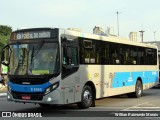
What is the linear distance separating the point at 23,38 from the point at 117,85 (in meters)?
5.80

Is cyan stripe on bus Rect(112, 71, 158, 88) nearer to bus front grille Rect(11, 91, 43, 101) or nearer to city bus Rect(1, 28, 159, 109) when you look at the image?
city bus Rect(1, 28, 159, 109)

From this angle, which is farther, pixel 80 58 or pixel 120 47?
pixel 120 47

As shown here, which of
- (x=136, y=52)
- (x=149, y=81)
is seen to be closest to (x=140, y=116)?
(x=136, y=52)

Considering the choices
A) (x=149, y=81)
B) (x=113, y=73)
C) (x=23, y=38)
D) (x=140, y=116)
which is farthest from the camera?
(x=149, y=81)

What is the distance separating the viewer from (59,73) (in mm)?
12766

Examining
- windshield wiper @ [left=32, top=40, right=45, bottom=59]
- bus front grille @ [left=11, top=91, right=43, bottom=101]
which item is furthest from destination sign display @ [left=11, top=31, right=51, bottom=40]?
bus front grille @ [left=11, top=91, right=43, bottom=101]

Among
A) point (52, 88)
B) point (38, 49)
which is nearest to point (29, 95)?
point (52, 88)

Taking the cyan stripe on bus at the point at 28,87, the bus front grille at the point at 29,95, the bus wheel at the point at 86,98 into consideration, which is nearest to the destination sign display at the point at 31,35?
the cyan stripe on bus at the point at 28,87

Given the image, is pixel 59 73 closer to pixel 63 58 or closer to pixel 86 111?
pixel 63 58

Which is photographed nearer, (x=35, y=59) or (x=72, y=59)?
(x=35, y=59)

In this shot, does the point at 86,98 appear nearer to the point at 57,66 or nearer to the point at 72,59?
the point at 72,59

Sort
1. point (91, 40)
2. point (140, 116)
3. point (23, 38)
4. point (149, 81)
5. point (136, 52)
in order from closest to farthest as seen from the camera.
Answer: point (140, 116)
point (23, 38)
point (91, 40)
point (136, 52)
point (149, 81)

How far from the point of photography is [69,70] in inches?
525

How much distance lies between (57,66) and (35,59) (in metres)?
0.83
